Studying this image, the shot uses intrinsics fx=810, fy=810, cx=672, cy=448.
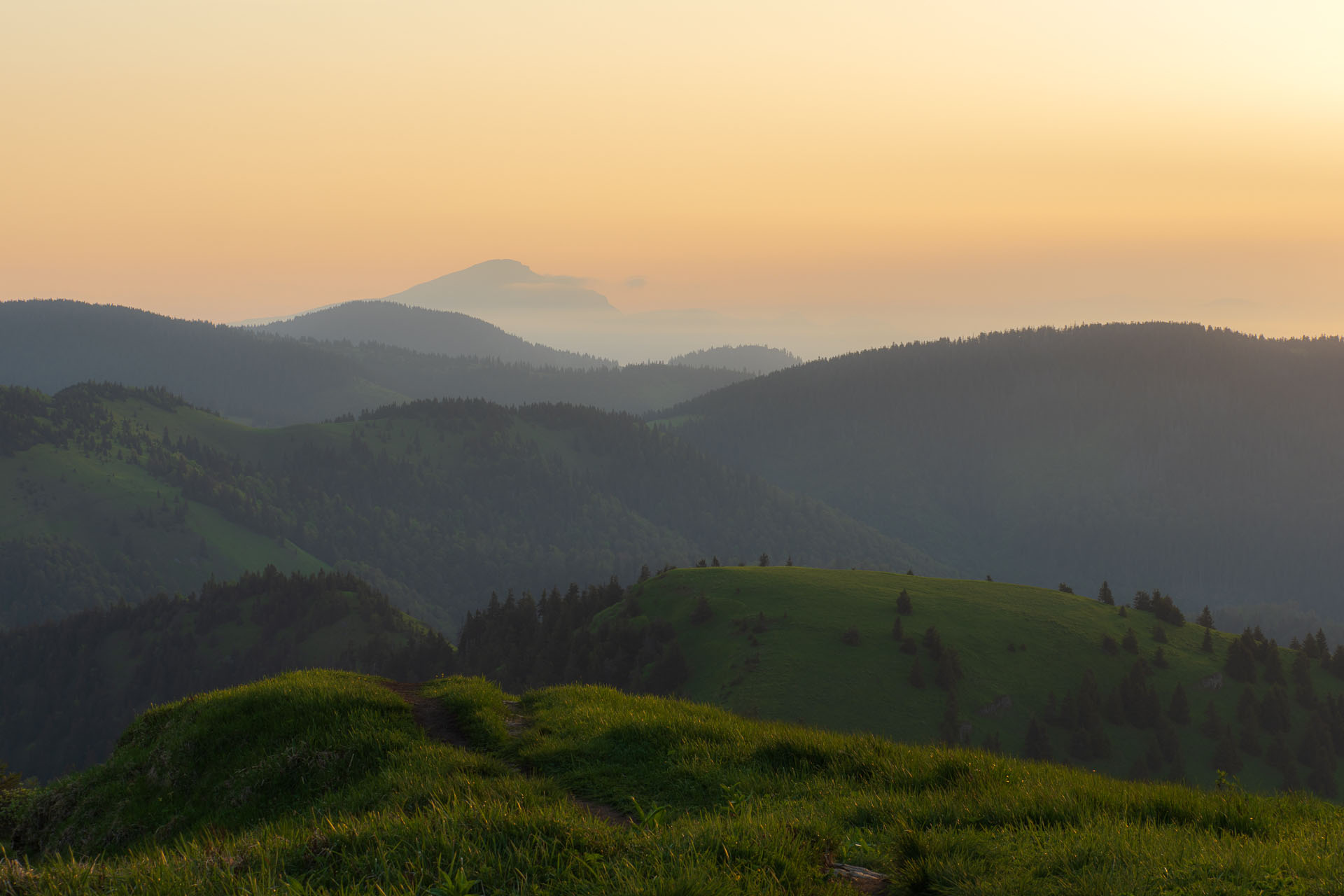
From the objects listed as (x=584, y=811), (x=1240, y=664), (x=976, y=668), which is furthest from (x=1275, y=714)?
(x=584, y=811)

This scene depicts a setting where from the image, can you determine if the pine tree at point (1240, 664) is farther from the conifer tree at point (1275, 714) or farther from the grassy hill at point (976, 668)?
the conifer tree at point (1275, 714)


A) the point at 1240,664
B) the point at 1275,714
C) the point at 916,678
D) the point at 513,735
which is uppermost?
the point at 513,735

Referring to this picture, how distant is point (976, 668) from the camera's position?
411ft

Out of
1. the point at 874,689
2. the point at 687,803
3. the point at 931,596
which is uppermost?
the point at 687,803

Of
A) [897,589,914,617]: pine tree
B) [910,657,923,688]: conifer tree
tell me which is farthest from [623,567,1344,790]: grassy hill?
[897,589,914,617]: pine tree

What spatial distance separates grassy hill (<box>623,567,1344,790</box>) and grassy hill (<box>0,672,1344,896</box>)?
9813 centimetres

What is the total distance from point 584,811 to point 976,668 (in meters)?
126

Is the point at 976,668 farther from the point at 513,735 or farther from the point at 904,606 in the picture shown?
the point at 513,735

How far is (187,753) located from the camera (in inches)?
702

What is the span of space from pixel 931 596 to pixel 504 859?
145m

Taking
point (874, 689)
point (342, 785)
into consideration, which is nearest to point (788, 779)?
point (342, 785)

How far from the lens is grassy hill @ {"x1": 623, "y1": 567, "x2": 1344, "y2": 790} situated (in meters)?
118

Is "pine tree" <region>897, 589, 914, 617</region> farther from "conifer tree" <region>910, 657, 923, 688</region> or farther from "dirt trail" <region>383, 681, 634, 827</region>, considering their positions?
"dirt trail" <region>383, 681, 634, 827</region>

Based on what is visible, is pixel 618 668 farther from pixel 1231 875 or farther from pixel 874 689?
pixel 1231 875
